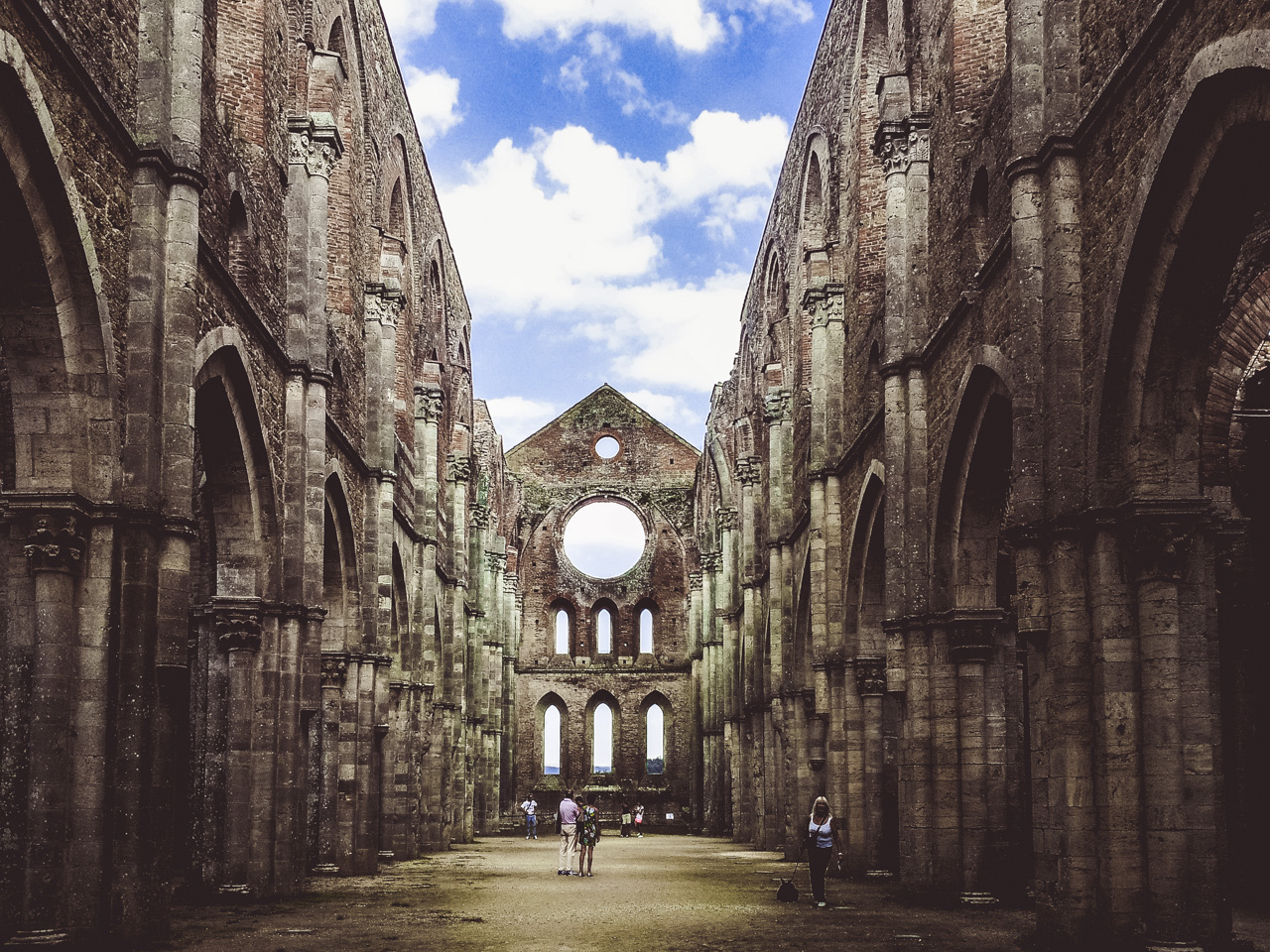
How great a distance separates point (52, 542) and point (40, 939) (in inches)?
114

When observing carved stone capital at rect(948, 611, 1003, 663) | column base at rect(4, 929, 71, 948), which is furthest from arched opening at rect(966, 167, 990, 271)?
column base at rect(4, 929, 71, 948)

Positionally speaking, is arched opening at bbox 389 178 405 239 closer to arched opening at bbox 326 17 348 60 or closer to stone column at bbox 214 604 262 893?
arched opening at bbox 326 17 348 60

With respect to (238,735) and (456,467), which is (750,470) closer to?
(456,467)

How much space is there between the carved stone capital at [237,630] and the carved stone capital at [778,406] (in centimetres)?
1526

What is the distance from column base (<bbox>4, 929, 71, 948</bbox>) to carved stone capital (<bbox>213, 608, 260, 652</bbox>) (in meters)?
6.30

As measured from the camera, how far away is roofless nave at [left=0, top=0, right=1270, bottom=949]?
9.88 meters

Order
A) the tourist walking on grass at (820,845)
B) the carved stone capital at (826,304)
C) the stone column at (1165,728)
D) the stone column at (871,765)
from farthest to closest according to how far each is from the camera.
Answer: the carved stone capital at (826,304), the stone column at (871,765), the tourist walking on grass at (820,845), the stone column at (1165,728)

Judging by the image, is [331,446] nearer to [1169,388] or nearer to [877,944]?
[877,944]

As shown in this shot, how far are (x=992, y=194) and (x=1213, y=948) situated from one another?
25.9 feet

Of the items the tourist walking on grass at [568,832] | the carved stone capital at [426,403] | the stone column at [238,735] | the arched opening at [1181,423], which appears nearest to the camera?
the arched opening at [1181,423]

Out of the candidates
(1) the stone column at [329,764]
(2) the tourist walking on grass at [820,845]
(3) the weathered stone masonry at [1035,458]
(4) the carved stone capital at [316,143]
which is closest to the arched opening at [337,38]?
(4) the carved stone capital at [316,143]

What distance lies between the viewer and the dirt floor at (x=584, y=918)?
461 inches

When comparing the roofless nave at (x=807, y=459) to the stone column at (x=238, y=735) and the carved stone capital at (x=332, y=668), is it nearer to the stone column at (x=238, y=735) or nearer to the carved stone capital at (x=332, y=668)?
the stone column at (x=238, y=735)

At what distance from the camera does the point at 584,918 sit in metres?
13.9
